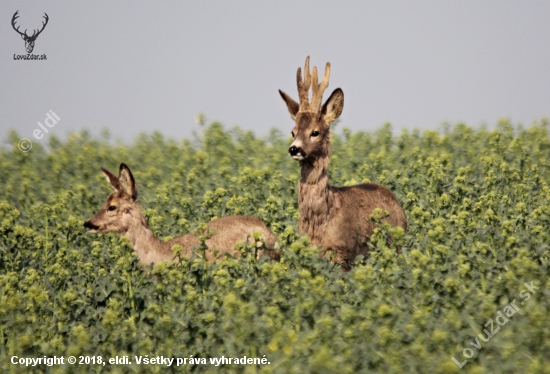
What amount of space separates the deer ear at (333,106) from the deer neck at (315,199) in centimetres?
58

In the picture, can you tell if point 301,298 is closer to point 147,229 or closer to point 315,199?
point 315,199

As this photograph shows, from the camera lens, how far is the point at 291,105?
36.2 ft

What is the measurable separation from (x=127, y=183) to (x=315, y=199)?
2796mm

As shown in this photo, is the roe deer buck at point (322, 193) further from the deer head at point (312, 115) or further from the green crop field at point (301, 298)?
the green crop field at point (301, 298)

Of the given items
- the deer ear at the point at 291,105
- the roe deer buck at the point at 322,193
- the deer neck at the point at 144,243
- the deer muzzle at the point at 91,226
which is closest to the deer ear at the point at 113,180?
the deer neck at the point at 144,243

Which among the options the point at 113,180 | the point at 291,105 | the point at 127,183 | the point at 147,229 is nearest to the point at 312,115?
the point at 291,105

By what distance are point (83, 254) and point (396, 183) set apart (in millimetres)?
4880

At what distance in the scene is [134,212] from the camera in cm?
1159

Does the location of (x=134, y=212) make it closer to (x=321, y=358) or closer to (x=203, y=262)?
(x=203, y=262)

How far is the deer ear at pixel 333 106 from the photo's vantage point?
10688 mm

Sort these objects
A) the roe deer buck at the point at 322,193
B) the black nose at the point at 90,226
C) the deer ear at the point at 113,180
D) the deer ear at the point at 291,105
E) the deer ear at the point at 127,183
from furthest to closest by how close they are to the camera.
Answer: the deer ear at the point at 113,180 < the deer ear at the point at 127,183 < the black nose at the point at 90,226 < the deer ear at the point at 291,105 < the roe deer buck at the point at 322,193

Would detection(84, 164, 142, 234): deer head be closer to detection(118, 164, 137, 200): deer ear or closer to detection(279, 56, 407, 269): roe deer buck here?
detection(118, 164, 137, 200): deer ear

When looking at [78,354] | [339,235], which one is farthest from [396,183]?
[78,354]

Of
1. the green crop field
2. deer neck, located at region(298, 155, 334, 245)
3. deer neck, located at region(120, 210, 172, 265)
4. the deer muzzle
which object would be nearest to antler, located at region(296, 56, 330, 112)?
deer neck, located at region(298, 155, 334, 245)
